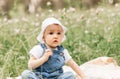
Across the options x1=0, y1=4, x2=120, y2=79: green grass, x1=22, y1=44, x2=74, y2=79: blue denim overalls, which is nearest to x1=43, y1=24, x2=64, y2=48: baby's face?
x1=22, y1=44, x2=74, y2=79: blue denim overalls

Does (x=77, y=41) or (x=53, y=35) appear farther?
(x=77, y=41)

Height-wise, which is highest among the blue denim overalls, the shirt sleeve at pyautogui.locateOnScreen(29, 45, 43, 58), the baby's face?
the baby's face

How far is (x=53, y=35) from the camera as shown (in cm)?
591

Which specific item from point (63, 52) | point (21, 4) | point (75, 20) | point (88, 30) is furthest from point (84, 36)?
point (21, 4)

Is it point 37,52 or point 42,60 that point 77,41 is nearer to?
point 37,52

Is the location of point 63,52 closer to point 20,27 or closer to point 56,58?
point 56,58

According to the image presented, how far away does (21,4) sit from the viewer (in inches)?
1044

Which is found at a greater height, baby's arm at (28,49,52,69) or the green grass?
the green grass

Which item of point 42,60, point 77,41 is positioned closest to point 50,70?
point 42,60

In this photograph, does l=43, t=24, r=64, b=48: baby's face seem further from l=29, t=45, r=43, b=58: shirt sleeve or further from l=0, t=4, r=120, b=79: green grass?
l=0, t=4, r=120, b=79: green grass

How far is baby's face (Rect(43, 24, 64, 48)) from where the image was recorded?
19.4ft

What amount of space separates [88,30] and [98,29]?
233 millimetres

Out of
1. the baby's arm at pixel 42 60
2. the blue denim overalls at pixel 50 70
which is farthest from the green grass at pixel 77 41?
the baby's arm at pixel 42 60

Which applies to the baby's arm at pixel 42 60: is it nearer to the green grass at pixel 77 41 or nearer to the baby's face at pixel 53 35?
the baby's face at pixel 53 35
